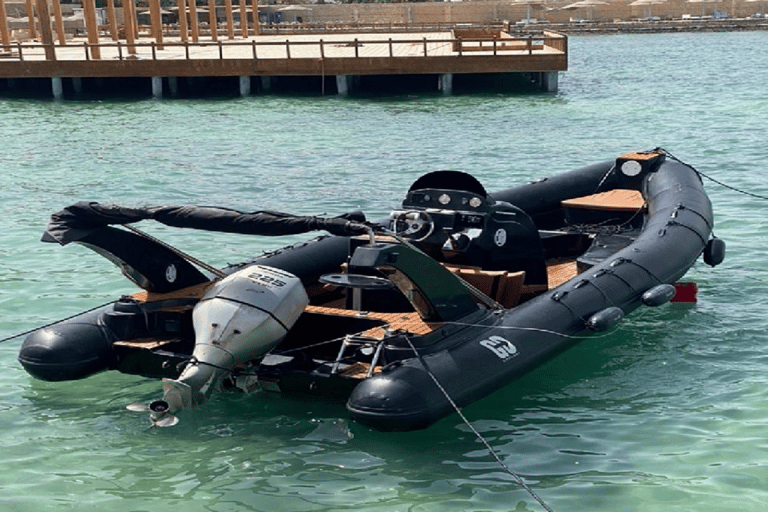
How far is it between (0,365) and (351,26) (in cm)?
6381

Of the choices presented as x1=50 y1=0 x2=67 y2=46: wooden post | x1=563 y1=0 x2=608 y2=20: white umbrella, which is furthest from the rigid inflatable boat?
x1=563 y1=0 x2=608 y2=20: white umbrella

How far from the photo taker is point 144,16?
80.0m

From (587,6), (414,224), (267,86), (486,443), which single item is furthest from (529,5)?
(486,443)

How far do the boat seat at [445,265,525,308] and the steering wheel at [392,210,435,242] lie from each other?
43cm

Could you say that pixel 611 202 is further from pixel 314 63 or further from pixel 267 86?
pixel 267 86

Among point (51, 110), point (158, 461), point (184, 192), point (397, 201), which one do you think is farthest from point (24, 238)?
point (51, 110)

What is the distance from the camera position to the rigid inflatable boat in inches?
338

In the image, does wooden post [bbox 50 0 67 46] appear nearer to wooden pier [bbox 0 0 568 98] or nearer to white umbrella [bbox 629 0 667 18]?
wooden pier [bbox 0 0 568 98]

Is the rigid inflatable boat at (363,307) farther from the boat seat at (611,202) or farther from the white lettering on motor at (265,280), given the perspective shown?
the boat seat at (611,202)

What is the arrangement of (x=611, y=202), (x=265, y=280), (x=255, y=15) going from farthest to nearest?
(x=255, y=15) < (x=611, y=202) < (x=265, y=280)

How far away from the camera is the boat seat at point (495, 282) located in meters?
10.4

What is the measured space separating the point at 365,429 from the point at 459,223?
8.23 feet

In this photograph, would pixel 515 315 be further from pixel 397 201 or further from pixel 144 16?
pixel 144 16

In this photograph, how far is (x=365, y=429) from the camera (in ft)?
29.2
